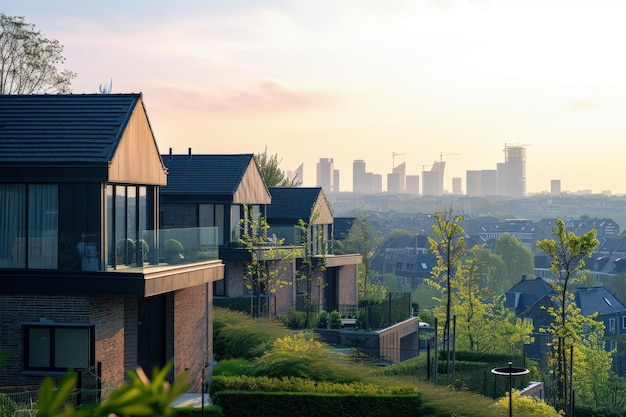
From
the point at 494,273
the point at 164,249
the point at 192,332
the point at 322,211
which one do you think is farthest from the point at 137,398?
the point at 494,273

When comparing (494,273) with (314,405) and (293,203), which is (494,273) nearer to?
(293,203)

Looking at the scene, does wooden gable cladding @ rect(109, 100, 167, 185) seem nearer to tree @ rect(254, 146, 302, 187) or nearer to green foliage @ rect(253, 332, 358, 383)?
green foliage @ rect(253, 332, 358, 383)

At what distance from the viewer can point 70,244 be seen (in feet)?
72.3

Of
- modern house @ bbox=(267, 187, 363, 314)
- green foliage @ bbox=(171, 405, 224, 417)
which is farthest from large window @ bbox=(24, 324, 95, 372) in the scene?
modern house @ bbox=(267, 187, 363, 314)

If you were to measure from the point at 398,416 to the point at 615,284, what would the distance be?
111531mm

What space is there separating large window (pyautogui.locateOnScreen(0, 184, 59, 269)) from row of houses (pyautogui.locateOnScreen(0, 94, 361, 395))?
0.08 ft

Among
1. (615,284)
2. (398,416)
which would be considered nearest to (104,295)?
(398,416)

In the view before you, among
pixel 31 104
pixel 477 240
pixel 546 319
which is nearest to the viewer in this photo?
pixel 31 104

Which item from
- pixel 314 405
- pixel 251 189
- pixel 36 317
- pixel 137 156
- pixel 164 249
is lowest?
pixel 314 405

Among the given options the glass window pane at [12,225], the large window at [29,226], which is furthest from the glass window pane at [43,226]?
the glass window pane at [12,225]

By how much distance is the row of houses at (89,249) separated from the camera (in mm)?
21875

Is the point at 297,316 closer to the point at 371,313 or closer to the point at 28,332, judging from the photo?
the point at 371,313

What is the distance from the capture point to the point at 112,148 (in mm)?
22594

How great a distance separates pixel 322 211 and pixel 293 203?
2445 mm
